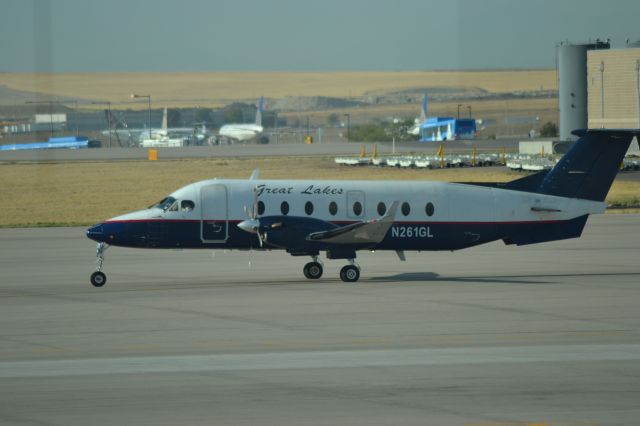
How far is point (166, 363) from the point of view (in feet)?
48.2

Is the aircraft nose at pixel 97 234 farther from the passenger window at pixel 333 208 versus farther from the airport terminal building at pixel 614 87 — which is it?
the airport terminal building at pixel 614 87

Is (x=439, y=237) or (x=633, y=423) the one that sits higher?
(x=439, y=237)

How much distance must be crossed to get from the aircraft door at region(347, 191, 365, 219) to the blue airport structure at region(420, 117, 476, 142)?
311 ft

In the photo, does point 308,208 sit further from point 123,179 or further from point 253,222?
point 123,179

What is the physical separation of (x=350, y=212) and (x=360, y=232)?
4.12ft

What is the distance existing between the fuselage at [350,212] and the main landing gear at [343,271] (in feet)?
3.02

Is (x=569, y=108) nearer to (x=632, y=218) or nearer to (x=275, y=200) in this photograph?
(x=632, y=218)

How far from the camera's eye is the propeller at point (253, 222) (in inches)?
909

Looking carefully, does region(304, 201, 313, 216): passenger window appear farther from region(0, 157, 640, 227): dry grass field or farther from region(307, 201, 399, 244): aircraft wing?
region(0, 157, 640, 227): dry grass field

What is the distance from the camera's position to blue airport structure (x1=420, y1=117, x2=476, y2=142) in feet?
387

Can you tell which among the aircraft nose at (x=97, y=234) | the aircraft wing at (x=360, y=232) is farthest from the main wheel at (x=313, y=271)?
the aircraft nose at (x=97, y=234)

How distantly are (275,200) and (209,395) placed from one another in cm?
1144

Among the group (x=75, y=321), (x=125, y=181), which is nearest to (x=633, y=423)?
(x=75, y=321)

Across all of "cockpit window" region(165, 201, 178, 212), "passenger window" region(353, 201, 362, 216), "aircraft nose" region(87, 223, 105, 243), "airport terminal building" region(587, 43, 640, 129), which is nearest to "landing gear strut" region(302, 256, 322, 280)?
"passenger window" region(353, 201, 362, 216)
